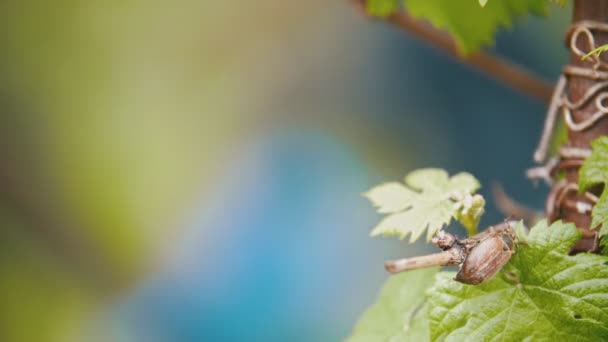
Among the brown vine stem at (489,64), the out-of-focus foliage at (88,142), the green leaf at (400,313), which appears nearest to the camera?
the green leaf at (400,313)

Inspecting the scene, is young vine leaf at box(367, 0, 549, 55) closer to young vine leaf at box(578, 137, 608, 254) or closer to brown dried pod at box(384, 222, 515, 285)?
young vine leaf at box(578, 137, 608, 254)

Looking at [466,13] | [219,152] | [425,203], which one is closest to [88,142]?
[219,152]

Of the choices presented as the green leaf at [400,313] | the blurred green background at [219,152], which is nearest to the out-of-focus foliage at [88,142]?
the blurred green background at [219,152]

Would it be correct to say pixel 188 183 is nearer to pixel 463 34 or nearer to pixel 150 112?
pixel 150 112

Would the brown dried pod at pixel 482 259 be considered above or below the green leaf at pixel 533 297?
above

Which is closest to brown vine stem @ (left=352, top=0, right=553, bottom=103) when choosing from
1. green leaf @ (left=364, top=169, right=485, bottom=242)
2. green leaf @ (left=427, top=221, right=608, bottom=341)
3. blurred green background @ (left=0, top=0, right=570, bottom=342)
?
green leaf @ (left=364, top=169, right=485, bottom=242)

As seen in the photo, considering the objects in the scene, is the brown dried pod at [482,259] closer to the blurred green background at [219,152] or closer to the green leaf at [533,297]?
Answer: the green leaf at [533,297]
